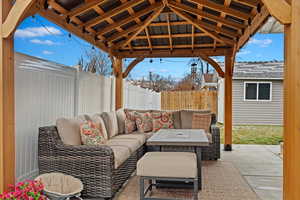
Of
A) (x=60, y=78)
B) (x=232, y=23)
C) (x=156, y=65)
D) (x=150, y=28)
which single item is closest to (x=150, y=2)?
(x=150, y=28)

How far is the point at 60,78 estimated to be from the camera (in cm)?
432

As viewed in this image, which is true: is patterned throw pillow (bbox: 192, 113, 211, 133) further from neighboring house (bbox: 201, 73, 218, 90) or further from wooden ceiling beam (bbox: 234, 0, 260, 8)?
neighboring house (bbox: 201, 73, 218, 90)

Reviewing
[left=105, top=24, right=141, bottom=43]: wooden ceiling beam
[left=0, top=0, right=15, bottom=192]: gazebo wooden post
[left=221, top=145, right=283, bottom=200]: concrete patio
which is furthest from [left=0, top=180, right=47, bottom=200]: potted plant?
[left=105, top=24, right=141, bottom=43]: wooden ceiling beam

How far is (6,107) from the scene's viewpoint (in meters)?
2.45

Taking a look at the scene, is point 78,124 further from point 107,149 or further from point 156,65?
point 156,65

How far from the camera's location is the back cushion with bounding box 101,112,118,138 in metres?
4.96

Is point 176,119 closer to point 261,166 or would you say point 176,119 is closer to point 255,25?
point 261,166

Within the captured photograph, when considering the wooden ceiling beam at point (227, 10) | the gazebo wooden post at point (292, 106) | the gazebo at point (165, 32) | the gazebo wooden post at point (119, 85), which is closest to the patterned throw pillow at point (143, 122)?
the gazebo wooden post at point (119, 85)

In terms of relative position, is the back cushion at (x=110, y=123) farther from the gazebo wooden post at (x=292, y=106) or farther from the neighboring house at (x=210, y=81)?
the neighboring house at (x=210, y=81)

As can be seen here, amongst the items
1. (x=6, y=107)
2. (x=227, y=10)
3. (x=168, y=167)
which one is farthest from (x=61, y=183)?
(x=227, y=10)

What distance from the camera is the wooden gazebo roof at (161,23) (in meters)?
4.27

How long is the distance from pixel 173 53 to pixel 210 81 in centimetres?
812

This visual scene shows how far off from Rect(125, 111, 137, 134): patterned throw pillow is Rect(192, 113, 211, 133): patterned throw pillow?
54.3 inches

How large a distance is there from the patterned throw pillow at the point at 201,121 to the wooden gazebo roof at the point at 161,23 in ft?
5.78
